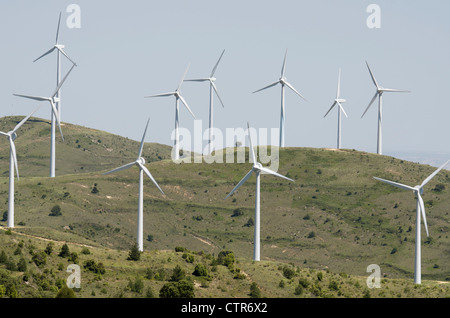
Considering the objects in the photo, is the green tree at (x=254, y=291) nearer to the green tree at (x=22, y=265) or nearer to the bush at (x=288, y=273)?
the bush at (x=288, y=273)

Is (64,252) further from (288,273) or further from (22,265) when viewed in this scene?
(288,273)

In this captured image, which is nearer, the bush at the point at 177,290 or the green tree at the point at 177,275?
the bush at the point at 177,290

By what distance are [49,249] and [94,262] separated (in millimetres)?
8370

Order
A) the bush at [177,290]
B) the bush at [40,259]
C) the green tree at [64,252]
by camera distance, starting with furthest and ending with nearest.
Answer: the green tree at [64,252] < the bush at [40,259] < the bush at [177,290]

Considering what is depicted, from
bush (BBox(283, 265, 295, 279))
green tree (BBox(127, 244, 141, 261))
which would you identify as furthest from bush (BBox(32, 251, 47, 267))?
bush (BBox(283, 265, 295, 279))

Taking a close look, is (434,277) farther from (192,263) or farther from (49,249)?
(49,249)

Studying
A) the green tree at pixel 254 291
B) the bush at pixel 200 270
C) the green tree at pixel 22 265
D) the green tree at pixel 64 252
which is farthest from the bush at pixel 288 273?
the green tree at pixel 22 265

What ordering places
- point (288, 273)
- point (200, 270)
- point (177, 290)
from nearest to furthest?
point (177, 290), point (200, 270), point (288, 273)

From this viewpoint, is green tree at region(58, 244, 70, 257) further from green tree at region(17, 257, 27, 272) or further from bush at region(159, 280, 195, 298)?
bush at region(159, 280, 195, 298)

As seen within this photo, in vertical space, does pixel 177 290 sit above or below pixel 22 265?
below

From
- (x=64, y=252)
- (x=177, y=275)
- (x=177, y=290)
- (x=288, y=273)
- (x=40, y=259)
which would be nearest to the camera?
(x=177, y=290)

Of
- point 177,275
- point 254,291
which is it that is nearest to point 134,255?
point 177,275
